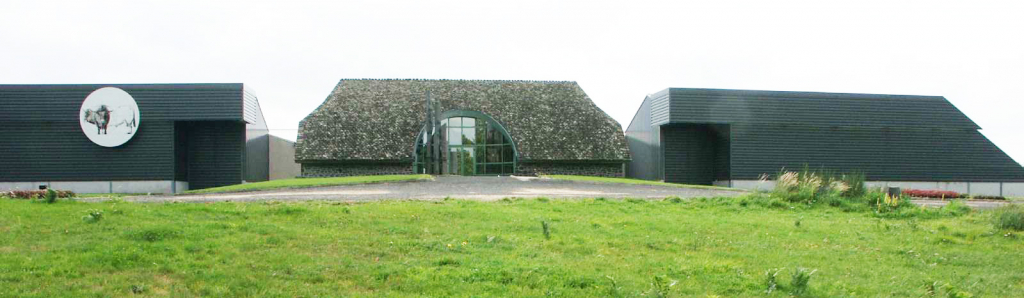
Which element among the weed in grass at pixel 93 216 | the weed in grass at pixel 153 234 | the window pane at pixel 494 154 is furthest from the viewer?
the window pane at pixel 494 154

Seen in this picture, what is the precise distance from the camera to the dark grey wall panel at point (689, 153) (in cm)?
3541

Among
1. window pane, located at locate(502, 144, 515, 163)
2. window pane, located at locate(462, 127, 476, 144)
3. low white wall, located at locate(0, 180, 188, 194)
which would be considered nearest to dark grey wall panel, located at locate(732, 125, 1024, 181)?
window pane, located at locate(502, 144, 515, 163)

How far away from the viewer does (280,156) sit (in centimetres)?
4075

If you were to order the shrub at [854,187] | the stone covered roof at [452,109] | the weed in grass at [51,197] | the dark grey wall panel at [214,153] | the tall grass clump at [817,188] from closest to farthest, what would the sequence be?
the weed in grass at [51,197], the tall grass clump at [817,188], the shrub at [854,187], the dark grey wall panel at [214,153], the stone covered roof at [452,109]

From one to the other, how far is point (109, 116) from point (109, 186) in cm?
294

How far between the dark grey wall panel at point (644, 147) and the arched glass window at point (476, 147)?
6519 mm

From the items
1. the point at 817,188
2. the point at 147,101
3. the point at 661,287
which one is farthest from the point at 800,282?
the point at 147,101

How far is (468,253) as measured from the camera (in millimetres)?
9000

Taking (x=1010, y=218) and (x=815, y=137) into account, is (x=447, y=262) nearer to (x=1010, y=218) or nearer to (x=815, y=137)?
(x=1010, y=218)

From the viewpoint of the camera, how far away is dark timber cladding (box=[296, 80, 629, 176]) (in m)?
36.6

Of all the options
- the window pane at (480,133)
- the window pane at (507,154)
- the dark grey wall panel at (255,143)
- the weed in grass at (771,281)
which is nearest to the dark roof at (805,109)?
the window pane at (507,154)

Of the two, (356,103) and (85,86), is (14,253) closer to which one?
(85,86)

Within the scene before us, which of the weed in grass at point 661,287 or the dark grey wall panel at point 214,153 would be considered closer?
the weed in grass at point 661,287

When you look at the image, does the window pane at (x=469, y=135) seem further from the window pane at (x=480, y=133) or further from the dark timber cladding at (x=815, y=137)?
the dark timber cladding at (x=815, y=137)
